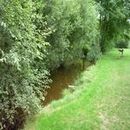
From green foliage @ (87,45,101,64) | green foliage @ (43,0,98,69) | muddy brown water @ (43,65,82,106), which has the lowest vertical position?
muddy brown water @ (43,65,82,106)

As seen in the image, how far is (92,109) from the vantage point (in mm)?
13391

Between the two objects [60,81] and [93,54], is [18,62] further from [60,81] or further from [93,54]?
[93,54]

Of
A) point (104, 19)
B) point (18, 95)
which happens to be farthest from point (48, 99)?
point (104, 19)

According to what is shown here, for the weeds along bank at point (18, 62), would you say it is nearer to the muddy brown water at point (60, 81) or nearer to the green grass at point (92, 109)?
the green grass at point (92, 109)

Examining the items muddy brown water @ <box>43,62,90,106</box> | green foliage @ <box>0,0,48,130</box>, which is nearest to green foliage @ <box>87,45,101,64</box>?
muddy brown water @ <box>43,62,90,106</box>

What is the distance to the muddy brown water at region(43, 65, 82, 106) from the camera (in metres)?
16.9

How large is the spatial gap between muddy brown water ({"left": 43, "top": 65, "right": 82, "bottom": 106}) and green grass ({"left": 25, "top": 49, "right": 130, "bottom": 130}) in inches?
44.3

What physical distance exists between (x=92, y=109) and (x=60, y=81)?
7.68 meters

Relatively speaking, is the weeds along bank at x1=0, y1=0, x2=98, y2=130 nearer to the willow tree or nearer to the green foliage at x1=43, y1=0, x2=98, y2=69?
the green foliage at x1=43, y1=0, x2=98, y2=69

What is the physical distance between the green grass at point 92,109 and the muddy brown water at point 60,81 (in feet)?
3.70

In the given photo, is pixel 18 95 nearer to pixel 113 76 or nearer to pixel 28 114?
pixel 28 114

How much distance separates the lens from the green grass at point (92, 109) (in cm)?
1160

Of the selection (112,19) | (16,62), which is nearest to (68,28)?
(16,62)

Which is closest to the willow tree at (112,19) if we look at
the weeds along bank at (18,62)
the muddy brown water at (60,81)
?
the muddy brown water at (60,81)
